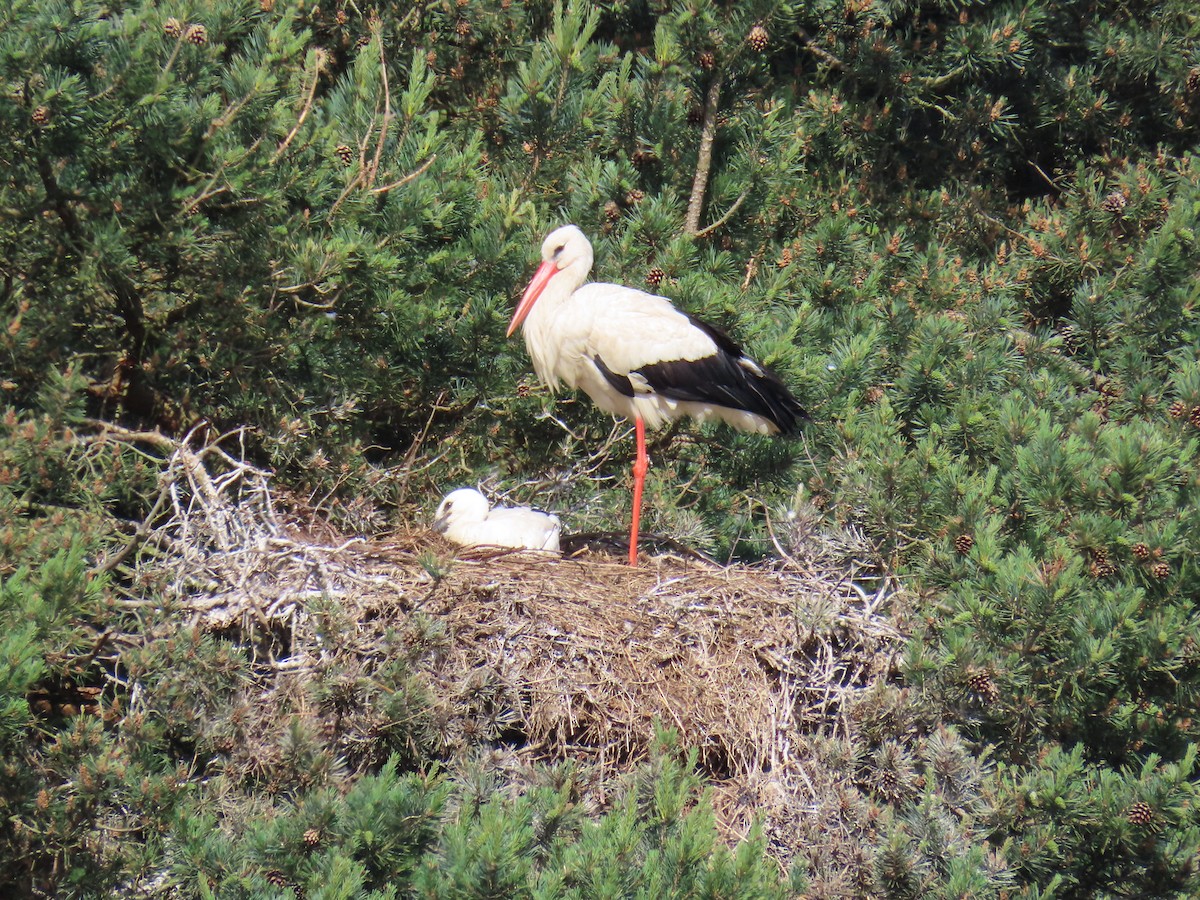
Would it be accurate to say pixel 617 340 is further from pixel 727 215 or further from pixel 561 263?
pixel 727 215

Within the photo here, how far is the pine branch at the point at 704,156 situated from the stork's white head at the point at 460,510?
1.92 metres

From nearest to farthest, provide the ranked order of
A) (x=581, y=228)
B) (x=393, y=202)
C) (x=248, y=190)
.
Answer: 1. (x=248, y=190)
2. (x=393, y=202)
3. (x=581, y=228)

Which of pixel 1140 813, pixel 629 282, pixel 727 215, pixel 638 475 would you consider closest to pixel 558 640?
pixel 638 475

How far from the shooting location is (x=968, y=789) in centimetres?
546

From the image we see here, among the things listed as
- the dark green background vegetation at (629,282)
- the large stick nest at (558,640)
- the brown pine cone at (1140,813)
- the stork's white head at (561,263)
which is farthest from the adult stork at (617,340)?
the brown pine cone at (1140,813)

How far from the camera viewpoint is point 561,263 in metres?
7.44

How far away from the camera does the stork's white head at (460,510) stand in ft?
23.1

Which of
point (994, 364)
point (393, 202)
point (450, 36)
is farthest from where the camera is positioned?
point (450, 36)

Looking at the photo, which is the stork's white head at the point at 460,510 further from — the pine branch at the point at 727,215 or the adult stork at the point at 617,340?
the pine branch at the point at 727,215

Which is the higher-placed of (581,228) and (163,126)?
(163,126)

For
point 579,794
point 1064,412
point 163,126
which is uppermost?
point 163,126

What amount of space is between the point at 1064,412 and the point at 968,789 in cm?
192

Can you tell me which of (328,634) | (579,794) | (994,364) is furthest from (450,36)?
(579,794)

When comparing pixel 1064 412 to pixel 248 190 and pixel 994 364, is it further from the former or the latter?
pixel 248 190
